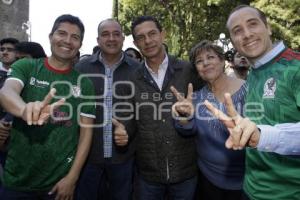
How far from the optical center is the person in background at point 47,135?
284 centimetres

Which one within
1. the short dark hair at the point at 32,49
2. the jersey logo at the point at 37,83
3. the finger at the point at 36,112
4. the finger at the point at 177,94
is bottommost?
the finger at the point at 36,112

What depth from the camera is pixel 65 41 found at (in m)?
3.08

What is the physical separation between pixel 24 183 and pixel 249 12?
2112mm

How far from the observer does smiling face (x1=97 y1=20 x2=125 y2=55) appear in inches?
164

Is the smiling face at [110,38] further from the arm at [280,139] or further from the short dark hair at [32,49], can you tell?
the arm at [280,139]

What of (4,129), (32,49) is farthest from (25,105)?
(32,49)

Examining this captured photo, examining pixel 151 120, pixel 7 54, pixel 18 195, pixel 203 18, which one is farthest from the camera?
pixel 203 18

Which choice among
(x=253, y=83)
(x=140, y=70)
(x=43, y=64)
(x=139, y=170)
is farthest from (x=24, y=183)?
(x=253, y=83)

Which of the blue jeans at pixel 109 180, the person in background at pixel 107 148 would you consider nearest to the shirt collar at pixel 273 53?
the person in background at pixel 107 148

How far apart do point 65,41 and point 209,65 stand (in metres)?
1.30

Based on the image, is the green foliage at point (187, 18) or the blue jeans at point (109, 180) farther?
the green foliage at point (187, 18)

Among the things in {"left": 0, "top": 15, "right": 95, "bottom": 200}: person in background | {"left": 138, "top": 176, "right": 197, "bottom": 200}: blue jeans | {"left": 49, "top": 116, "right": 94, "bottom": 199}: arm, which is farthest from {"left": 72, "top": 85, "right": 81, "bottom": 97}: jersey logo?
{"left": 138, "top": 176, "right": 197, "bottom": 200}: blue jeans

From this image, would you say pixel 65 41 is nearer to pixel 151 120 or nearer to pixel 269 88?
pixel 151 120

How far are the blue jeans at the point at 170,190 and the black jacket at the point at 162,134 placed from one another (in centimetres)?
6
